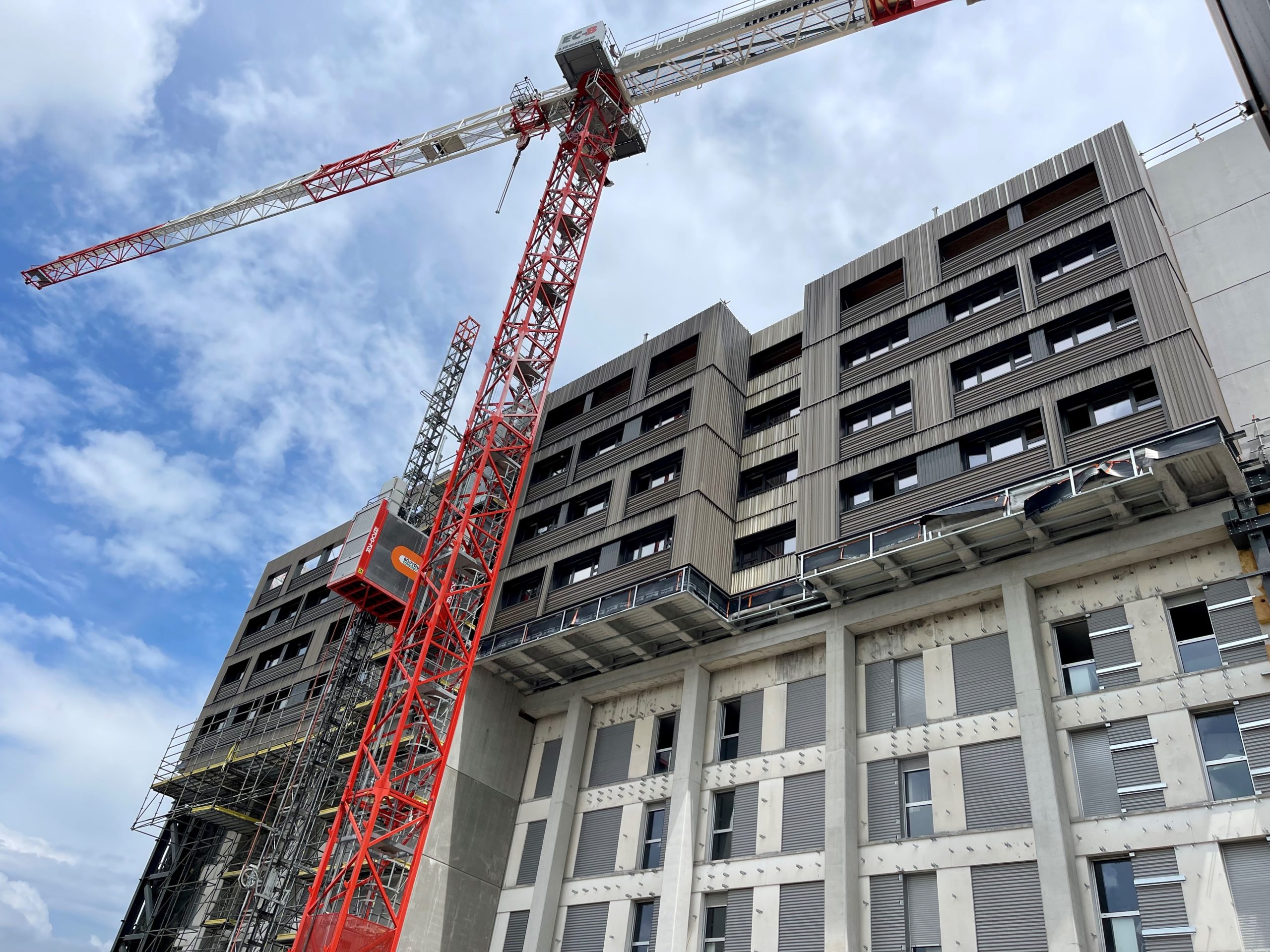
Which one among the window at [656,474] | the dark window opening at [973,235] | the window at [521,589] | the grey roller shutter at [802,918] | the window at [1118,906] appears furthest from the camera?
the window at [521,589]

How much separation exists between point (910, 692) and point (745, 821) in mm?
7554

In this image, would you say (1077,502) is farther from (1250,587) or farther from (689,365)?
(689,365)

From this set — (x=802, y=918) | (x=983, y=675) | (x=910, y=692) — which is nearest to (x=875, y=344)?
(x=910, y=692)

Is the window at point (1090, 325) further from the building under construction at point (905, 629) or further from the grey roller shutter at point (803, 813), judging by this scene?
the grey roller shutter at point (803, 813)

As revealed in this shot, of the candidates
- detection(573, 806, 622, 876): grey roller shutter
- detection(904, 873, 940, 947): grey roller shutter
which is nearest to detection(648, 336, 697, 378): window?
detection(573, 806, 622, 876): grey roller shutter

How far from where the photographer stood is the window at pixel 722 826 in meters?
34.5

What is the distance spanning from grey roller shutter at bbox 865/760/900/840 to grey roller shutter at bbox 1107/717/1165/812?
6.81 m

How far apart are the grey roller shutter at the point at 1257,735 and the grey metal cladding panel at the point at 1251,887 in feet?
5.11

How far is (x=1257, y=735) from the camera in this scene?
24938 mm

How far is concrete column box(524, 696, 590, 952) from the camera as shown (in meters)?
36.9

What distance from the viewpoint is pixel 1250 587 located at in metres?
26.8

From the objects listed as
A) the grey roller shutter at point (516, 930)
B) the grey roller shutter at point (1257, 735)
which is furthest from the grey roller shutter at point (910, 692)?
the grey roller shutter at point (516, 930)

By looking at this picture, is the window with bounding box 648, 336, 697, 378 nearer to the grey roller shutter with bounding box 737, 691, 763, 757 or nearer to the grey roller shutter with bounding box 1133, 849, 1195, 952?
the grey roller shutter with bounding box 737, 691, 763, 757

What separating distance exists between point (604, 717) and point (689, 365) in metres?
16.8
